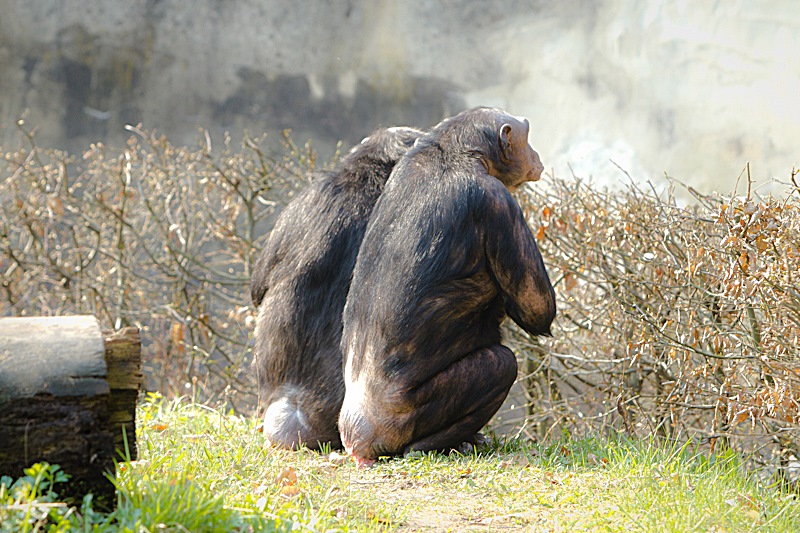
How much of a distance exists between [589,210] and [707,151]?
4719mm

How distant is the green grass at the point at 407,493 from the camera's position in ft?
8.10

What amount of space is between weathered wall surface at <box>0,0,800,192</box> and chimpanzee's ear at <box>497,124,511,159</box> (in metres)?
6.06

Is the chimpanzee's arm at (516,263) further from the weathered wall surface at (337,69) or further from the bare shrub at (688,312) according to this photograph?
the weathered wall surface at (337,69)

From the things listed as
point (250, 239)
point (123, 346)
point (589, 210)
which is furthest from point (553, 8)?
point (123, 346)

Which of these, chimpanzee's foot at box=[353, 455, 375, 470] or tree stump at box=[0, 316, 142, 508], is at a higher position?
tree stump at box=[0, 316, 142, 508]

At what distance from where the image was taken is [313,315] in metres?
4.32

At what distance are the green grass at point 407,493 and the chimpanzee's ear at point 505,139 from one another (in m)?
1.43

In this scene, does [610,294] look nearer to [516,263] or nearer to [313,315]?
[516,263]

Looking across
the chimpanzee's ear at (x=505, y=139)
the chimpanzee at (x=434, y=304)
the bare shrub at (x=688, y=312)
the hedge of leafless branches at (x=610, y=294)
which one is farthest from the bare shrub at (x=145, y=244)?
the chimpanzee at (x=434, y=304)

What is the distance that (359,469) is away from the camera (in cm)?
388

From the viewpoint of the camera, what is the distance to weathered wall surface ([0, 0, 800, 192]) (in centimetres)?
1038

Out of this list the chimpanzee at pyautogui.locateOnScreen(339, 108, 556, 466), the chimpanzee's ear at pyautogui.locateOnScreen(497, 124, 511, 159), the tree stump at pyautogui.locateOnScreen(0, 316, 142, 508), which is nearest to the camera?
the tree stump at pyautogui.locateOnScreen(0, 316, 142, 508)

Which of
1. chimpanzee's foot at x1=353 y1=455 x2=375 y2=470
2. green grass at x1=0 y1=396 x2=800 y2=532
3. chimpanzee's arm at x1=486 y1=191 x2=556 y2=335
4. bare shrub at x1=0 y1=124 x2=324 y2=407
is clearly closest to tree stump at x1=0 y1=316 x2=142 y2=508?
green grass at x1=0 y1=396 x2=800 y2=532

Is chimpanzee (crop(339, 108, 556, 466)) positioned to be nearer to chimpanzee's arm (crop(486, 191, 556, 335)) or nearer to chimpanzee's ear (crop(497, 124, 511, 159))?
chimpanzee's arm (crop(486, 191, 556, 335))
